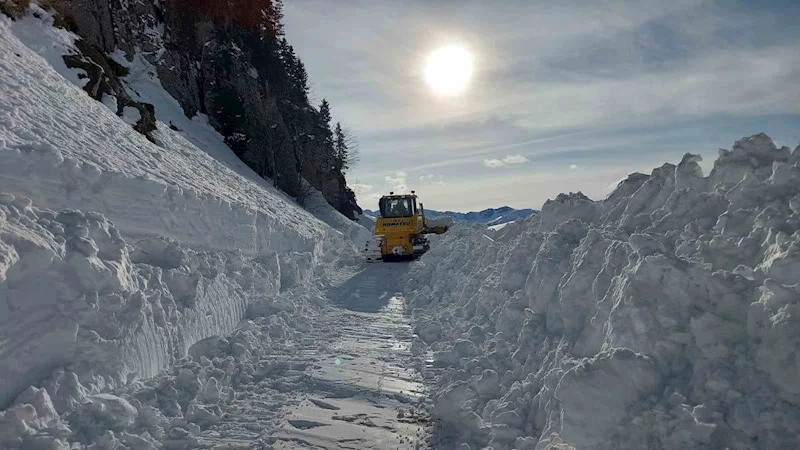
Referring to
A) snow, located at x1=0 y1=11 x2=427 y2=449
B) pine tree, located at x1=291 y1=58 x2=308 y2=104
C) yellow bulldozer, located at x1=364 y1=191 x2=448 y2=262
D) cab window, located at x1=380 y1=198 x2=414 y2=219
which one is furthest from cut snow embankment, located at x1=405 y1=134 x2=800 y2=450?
pine tree, located at x1=291 y1=58 x2=308 y2=104

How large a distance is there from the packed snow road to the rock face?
2320 centimetres

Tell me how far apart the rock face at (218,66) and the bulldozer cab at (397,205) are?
14.2m

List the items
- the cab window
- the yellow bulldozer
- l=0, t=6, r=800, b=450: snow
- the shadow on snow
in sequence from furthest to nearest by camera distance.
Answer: the cab window, the yellow bulldozer, the shadow on snow, l=0, t=6, r=800, b=450: snow

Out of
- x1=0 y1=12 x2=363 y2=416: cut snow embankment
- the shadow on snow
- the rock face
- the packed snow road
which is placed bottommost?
the packed snow road

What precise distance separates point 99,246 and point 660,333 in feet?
20.3

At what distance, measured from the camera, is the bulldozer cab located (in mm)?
22781

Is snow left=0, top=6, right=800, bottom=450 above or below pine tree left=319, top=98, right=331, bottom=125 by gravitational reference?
below

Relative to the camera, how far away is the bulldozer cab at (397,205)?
22.8 meters

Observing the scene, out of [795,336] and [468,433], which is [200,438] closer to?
[468,433]

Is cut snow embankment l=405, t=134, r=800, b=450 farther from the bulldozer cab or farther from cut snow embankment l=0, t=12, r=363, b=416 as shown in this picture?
the bulldozer cab

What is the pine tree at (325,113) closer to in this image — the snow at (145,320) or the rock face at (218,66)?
the rock face at (218,66)

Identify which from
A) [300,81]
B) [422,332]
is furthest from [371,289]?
[300,81]

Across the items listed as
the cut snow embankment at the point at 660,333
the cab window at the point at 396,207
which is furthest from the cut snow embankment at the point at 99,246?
the cab window at the point at 396,207

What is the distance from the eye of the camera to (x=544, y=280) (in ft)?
19.9
